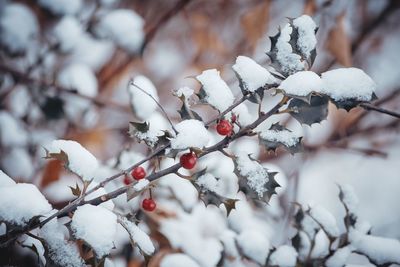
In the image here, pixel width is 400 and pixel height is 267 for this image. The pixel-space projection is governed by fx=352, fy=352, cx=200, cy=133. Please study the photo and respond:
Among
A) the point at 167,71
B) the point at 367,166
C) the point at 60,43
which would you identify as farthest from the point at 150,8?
the point at 367,166

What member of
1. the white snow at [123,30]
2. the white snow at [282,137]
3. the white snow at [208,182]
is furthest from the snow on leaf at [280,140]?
the white snow at [123,30]

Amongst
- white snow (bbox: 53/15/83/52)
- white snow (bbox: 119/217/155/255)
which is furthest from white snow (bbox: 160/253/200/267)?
white snow (bbox: 53/15/83/52)

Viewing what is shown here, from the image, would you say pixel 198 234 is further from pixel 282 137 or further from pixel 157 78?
pixel 157 78

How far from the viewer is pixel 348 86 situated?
50 cm

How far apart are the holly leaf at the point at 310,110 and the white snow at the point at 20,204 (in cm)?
41

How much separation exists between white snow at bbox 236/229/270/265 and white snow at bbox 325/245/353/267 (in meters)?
0.14

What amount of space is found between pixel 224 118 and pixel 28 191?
0.33 m

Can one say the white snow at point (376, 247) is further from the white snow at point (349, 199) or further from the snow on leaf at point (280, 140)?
the snow on leaf at point (280, 140)

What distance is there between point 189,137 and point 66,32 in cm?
92

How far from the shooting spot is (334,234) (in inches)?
27.8

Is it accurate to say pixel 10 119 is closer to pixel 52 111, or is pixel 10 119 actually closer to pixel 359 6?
pixel 52 111

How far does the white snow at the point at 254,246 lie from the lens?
779mm

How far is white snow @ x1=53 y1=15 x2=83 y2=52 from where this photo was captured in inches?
48.1

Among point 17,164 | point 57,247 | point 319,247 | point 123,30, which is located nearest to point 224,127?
point 57,247
